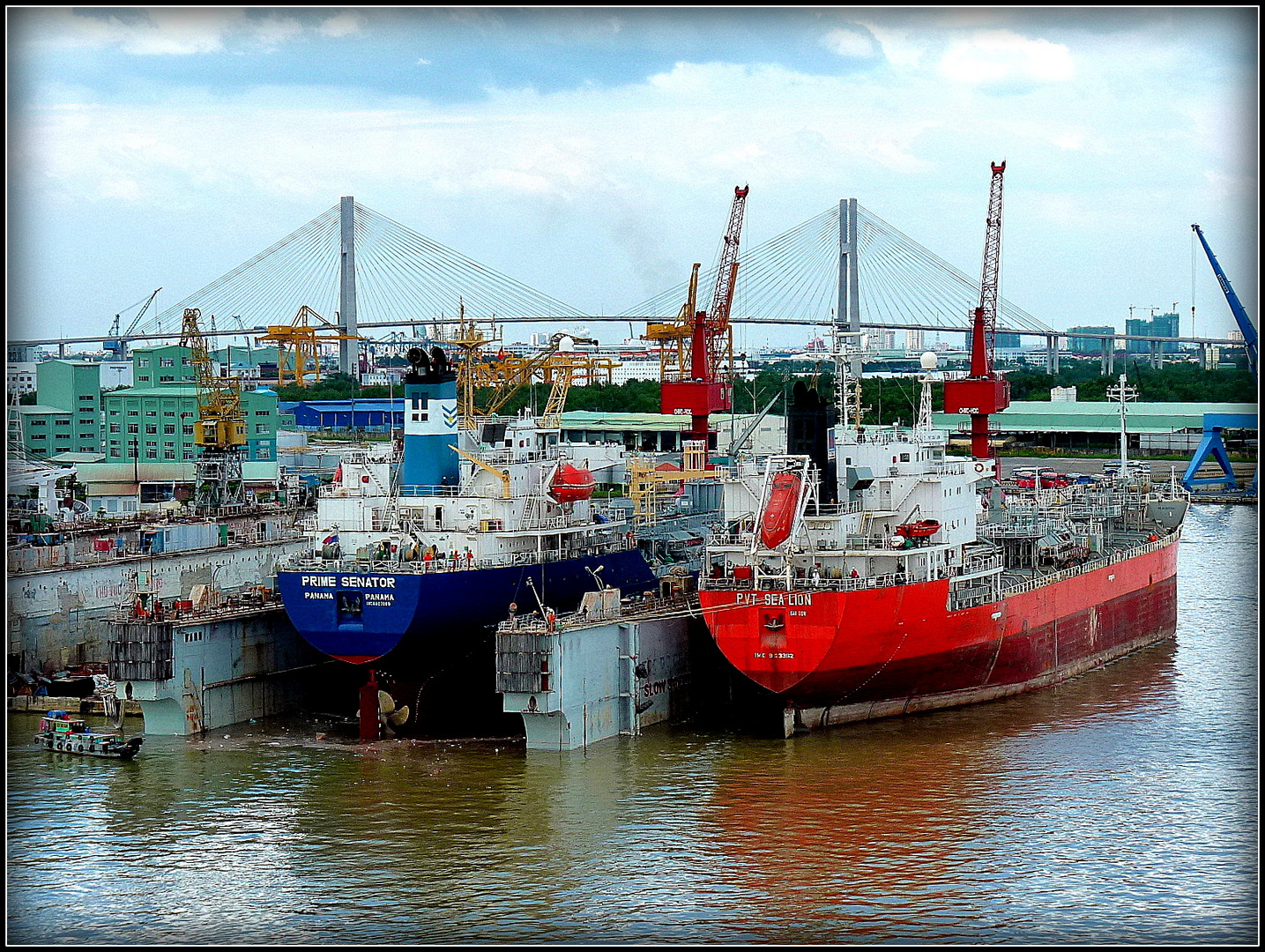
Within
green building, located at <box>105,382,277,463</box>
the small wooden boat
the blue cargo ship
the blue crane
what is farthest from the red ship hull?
green building, located at <box>105,382,277,463</box>

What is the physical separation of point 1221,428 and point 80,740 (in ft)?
181

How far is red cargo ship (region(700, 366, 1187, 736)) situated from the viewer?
1271 inches

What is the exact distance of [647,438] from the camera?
95375mm

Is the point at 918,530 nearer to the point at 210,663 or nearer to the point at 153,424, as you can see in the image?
the point at 210,663

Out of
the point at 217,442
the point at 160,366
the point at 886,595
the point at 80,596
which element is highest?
the point at 160,366

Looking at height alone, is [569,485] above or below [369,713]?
above

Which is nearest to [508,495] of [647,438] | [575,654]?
[575,654]

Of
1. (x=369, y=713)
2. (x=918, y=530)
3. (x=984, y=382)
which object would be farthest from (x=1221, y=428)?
(x=369, y=713)

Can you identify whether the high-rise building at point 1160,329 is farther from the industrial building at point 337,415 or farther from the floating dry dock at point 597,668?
the floating dry dock at point 597,668

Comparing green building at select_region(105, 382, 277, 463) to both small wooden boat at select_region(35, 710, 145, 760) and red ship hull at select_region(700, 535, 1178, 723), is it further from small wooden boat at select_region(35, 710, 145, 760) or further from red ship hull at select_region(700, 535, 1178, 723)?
red ship hull at select_region(700, 535, 1178, 723)

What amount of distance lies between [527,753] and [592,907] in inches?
344

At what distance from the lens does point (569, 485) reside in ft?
127

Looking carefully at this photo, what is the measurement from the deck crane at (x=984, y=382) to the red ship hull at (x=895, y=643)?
19.1 metres

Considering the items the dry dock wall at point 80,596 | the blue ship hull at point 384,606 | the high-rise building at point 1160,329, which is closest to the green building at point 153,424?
the dry dock wall at point 80,596
